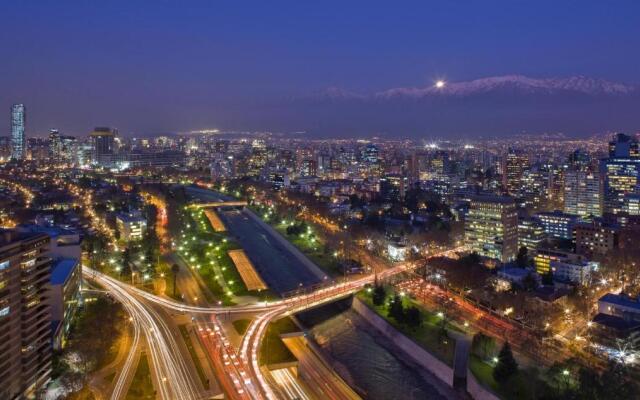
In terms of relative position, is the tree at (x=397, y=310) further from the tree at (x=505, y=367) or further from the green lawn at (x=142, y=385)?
the green lawn at (x=142, y=385)

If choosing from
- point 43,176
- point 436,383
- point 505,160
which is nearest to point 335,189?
point 505,160

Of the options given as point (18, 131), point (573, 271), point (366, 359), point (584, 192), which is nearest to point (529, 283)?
point (573, 271)

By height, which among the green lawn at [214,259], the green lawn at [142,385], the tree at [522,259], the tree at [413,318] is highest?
the tree at [522,259]

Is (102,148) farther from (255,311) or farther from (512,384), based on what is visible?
(512,384)

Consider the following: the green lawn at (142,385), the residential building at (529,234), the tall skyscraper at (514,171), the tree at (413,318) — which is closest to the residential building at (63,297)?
the green lawn at (142,385)

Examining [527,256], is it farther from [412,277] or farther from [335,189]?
[335,189]
